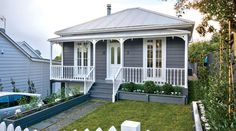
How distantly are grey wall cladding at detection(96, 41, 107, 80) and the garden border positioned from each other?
318 centimetres

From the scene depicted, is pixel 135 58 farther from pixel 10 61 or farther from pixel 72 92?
pixel 10 61

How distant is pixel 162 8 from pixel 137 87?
36.8ft

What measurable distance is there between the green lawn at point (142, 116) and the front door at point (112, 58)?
141 inches

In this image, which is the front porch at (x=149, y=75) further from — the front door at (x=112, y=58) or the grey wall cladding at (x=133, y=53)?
the front door at (x=112, y=58)

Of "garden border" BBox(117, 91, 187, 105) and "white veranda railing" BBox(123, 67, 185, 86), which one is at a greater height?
"white veranda railing" BBox(123, 67, 185, 86)

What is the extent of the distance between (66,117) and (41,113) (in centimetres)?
99

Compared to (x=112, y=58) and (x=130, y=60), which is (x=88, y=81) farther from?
(x=130, y=60)

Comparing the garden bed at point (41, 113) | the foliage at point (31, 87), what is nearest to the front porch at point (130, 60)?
the garden bed at point (41, 113)

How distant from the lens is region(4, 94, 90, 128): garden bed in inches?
283

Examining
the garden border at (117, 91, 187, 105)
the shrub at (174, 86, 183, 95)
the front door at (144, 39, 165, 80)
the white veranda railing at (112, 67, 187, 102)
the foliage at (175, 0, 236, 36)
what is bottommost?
the garden border at (117, 91, 187, 105)

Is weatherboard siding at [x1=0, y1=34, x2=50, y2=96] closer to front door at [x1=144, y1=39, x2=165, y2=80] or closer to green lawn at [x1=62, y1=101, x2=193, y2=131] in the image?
green lawn at [x1=62, y1=101, x2=193, y2=131]

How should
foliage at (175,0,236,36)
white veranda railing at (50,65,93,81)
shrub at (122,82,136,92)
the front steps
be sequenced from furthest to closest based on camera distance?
white veranda railing at (50,65,93,81) < the front steps < shrub at (122,82,136,92) < foliage at (175,0,236,36)

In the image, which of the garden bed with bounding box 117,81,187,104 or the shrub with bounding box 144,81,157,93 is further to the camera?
the shrub with bounding box 144,81,157,93

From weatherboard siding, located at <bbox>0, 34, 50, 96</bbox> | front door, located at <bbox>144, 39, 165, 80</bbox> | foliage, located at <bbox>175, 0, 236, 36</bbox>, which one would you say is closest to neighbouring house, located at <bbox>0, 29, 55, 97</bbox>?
weatherboard siding, located at <bbox>0, 34, 50, 96</bbox>
